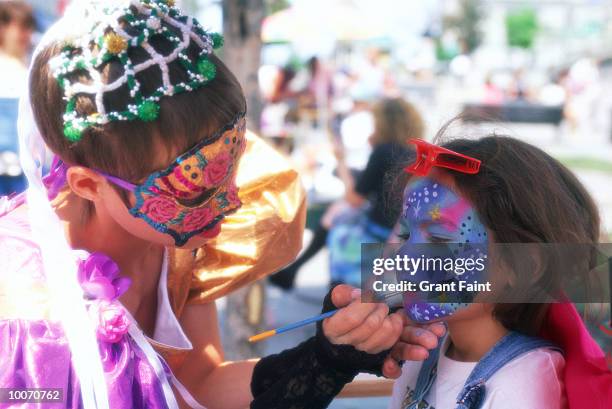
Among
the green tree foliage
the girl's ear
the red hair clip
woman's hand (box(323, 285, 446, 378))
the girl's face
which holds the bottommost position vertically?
the green tree foliage

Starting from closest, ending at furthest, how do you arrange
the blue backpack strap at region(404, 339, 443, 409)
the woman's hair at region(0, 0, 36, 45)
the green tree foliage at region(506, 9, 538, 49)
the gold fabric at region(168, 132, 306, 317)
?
1. the blue backpack strap at region(404, 339, 443, 409)
2. the gold fabric at region(168, 132, 306, 317)
3. the woman's hair at region(0, 0, 36, 45)
4. the green tree foliage at region(506, 9, 538, 49)

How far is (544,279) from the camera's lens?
4.86 ft

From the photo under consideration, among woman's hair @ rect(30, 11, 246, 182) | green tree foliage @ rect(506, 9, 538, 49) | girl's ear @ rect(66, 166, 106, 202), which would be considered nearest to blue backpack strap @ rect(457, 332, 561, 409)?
woman's hair @ rect(30, 11, 246, 182)

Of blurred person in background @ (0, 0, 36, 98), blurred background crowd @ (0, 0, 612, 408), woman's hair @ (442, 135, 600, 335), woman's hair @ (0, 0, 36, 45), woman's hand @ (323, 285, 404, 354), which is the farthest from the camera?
woman's hair @ (0, 0, 36, 45)

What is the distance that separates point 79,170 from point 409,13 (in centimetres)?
1362

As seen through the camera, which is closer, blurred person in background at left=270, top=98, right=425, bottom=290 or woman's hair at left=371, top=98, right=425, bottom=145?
blurred person in background at left=270, top=98, right=425, bottom=290

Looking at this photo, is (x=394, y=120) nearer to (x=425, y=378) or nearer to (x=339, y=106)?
(x=425, y=378)

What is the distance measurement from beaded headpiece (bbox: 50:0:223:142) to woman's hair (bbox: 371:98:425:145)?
9.80ft

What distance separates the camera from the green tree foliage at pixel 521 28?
40.3 m

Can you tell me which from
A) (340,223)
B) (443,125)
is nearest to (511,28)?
(340,223)

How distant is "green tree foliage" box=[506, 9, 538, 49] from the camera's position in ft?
132

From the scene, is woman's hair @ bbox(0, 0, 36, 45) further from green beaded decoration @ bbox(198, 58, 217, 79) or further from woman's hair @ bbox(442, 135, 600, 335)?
woman's hair @ bbox(442, 135, 600, 335)

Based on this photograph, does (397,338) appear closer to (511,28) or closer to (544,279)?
(544,279)

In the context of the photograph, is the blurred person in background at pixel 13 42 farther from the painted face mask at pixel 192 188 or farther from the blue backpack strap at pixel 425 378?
the blue backpack strap at pixel 425 378
